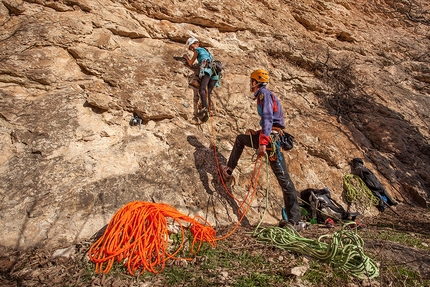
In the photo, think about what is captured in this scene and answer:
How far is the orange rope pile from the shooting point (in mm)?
2346

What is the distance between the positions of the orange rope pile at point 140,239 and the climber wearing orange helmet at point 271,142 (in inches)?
45.3

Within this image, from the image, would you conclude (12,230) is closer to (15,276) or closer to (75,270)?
(15,276)

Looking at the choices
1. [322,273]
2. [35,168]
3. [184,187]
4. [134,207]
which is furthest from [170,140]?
[322,273]

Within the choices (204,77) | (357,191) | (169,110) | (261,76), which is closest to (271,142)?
(261,76)

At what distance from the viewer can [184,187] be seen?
3537 millimetres

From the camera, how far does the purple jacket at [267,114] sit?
Answer: 131 inches

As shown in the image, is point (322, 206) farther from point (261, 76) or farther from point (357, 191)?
point (261, 76)

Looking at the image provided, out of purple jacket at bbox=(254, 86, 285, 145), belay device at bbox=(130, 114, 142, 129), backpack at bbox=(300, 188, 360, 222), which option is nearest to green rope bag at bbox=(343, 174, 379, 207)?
backpack at bbox=(300, 188, 360, 222)

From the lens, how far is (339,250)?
241 centimetres

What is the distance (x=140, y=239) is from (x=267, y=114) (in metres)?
2.09

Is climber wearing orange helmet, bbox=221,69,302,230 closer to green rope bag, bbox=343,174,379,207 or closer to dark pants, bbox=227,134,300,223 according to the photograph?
dark pants, bbox=227,134,300,223

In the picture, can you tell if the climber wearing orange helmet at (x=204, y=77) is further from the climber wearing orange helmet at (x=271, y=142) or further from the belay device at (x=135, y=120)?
the climber wearing orange helmet at (x=271, y=142)

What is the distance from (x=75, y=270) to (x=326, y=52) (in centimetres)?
746

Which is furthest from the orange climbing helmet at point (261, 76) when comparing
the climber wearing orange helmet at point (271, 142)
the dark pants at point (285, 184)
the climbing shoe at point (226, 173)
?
the climbing shoe at point (226, 173)
